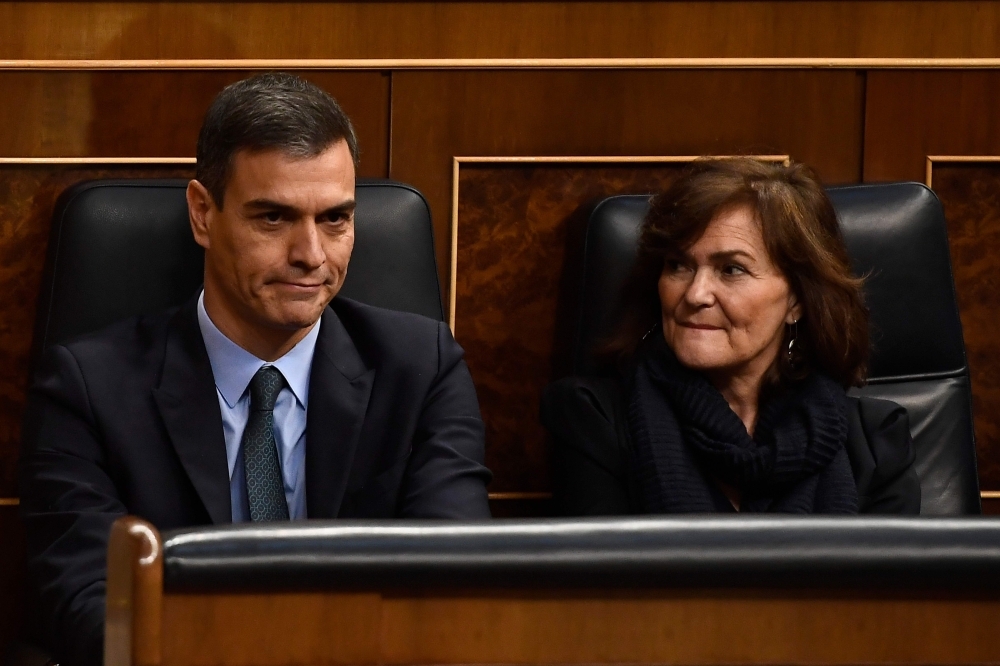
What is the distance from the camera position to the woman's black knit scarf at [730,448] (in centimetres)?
166

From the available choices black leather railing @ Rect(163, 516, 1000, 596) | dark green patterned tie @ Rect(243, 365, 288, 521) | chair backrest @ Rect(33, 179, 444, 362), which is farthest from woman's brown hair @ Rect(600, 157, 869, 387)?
black leather railing @ Rect(163, 516, 1000, 596)

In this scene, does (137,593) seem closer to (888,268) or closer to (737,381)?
(737,381)

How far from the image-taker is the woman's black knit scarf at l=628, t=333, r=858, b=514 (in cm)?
166

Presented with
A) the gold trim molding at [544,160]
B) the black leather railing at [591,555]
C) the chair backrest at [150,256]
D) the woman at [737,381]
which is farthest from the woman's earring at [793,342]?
the black leather railing at [591,555]

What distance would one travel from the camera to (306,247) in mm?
1436

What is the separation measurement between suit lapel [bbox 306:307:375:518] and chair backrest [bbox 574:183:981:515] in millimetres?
428

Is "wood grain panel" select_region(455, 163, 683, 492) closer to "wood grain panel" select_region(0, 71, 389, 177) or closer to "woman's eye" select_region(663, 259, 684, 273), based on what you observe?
"woman's eye" select_region(663, 259, 684, 273)

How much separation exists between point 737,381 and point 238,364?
0.73 metres

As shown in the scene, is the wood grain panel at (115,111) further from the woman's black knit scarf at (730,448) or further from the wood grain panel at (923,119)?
the wood grain panel at (923,119)

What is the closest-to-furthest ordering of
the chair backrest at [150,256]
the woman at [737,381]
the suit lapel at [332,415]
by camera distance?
the suit lapel at [332,415]
the chair backrest at [150,256]
the woman at [737,381]

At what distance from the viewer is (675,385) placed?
1.73 m

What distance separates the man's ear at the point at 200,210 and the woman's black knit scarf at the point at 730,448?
64 centimetres

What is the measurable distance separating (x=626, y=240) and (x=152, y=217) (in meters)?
0.68

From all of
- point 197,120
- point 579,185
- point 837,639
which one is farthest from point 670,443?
point 837,639
